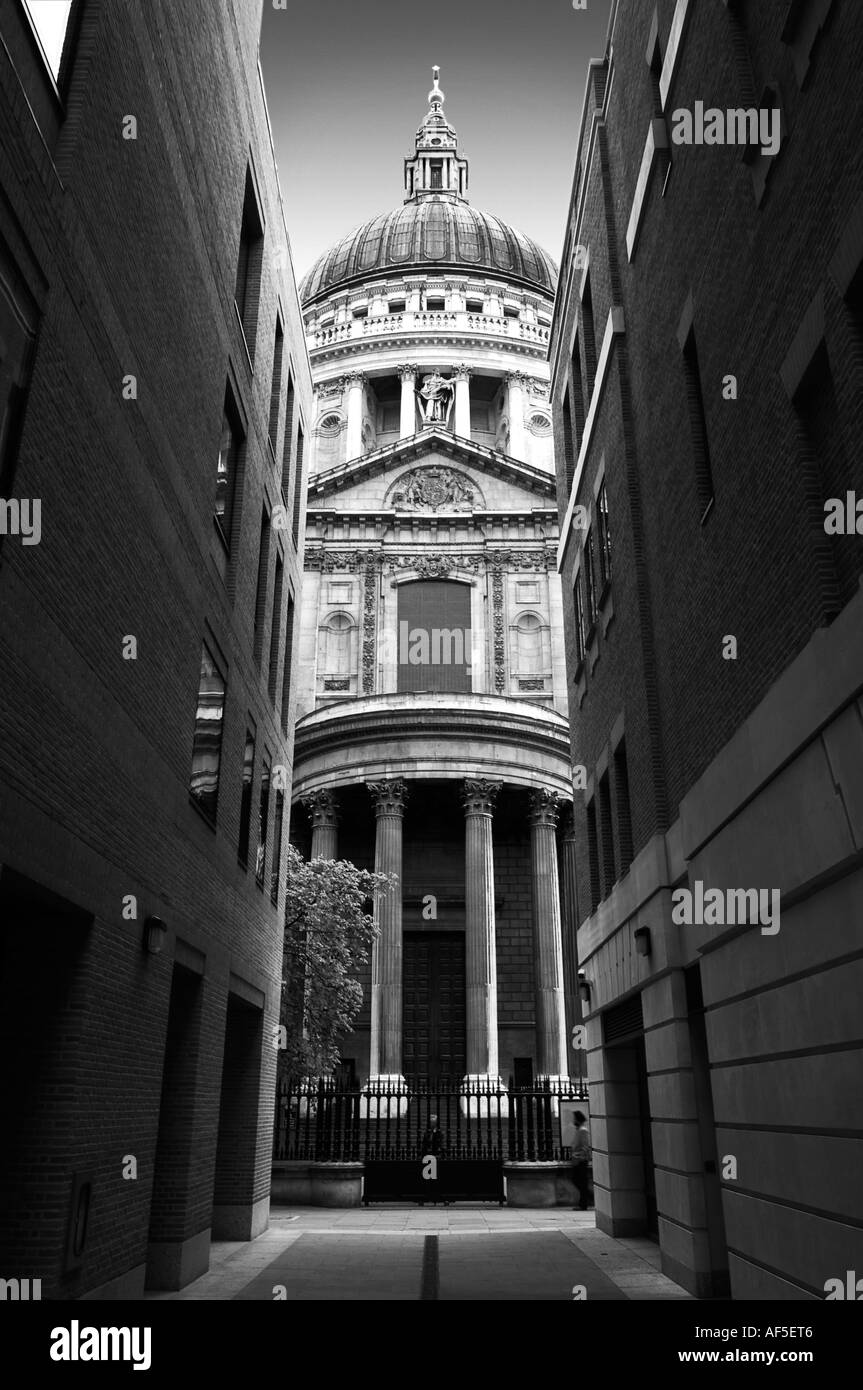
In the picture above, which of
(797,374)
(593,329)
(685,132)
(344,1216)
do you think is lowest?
(344,1216)

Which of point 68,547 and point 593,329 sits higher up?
point 593,329

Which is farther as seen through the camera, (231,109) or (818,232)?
(231,109)

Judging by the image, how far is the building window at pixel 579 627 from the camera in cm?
2131

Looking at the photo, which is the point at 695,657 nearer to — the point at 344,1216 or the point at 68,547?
the point at 68,547

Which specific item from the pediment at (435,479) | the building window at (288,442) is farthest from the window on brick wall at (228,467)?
the pediment at (435,479)

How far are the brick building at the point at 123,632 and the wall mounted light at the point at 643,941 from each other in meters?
5.85

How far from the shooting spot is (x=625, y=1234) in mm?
17203

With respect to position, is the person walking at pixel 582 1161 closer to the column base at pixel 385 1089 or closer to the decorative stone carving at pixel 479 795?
the column base at pixel 385 1089

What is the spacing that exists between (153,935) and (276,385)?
13390mm

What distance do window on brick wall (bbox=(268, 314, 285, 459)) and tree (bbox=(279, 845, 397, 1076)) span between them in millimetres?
12234

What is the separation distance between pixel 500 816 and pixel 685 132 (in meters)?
30.2

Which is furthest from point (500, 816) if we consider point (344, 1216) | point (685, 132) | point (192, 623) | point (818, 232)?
point (818, 232)

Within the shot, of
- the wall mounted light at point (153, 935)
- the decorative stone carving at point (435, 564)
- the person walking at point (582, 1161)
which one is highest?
the decorative stone carving at point (435, 564)

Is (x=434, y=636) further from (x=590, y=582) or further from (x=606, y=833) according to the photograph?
(x=606, y=833)
